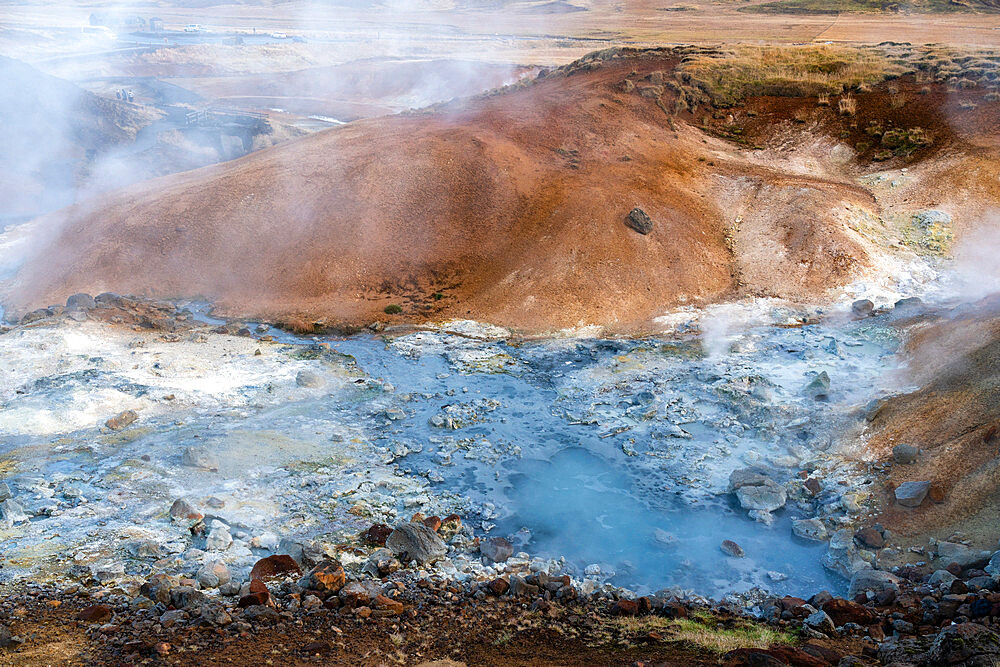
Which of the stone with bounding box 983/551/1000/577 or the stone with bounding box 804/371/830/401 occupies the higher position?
the stone with bounding box 983/551/1000/577

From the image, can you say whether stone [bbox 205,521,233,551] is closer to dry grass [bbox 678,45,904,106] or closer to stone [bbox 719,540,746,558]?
stone [bbox 719,540,746,558]

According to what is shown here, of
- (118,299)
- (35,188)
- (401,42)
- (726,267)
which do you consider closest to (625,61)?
(726,267)

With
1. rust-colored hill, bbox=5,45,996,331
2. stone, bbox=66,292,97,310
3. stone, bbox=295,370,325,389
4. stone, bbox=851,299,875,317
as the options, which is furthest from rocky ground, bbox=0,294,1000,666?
rust-colored hill, bbox=5,45,996,331

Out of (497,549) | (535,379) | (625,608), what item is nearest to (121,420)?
(497,549)

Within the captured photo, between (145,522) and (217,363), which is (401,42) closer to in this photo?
(217,363)

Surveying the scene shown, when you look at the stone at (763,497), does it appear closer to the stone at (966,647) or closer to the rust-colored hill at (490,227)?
the stone at (966,647)

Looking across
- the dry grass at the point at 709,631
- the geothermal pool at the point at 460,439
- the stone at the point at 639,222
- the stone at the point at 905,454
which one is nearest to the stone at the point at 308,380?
the geothermal pool at the point at 460,439
